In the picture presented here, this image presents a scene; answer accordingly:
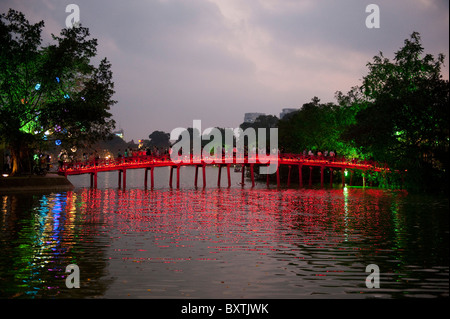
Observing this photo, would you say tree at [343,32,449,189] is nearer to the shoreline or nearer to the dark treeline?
the dark treeline

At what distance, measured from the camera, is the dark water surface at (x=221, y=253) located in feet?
42.7

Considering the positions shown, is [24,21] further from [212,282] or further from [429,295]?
[429,295]

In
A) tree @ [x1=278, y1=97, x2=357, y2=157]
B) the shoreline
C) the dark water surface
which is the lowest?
the dark water surface

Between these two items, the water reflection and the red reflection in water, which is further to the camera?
the red reflection in water

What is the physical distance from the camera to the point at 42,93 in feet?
169

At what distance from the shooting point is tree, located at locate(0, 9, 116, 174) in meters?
47.0

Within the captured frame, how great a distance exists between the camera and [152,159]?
2482 inches

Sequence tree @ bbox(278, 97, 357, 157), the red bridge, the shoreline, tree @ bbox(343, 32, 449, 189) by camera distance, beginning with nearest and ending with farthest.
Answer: tree @ bbox(343, 32, 449, 189) < the shoreline < the red bridge < tree @ bbox(278, 97, 357, 157)

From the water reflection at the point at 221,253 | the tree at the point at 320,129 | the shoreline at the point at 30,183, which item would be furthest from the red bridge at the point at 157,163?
the water reflection at the point at 221,253

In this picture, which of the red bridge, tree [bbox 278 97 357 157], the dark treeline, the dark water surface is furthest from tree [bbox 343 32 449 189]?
tree [bbox 278 97 357 157]

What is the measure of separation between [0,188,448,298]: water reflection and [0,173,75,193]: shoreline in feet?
49.8
